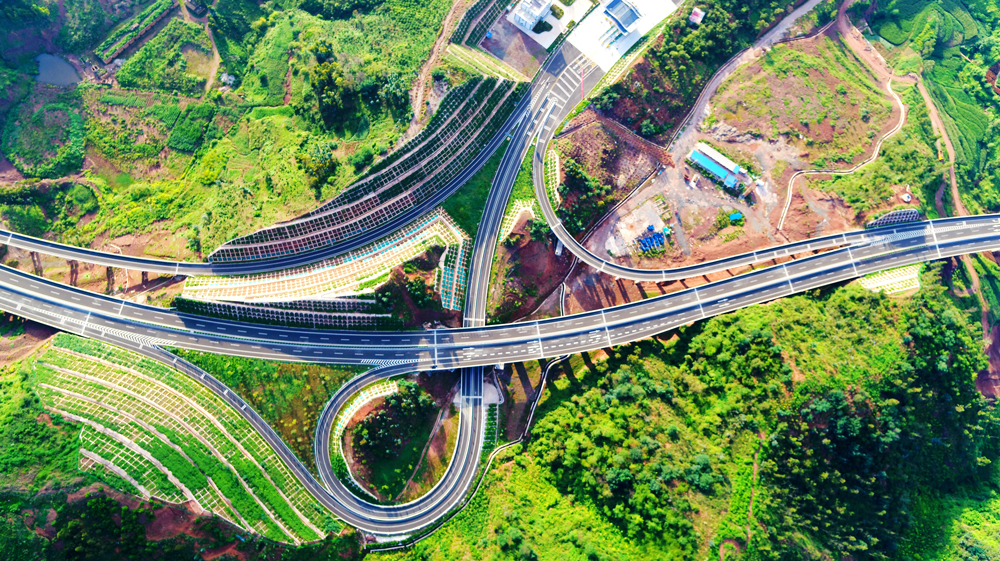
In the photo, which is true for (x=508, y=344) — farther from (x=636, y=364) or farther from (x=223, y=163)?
(x=223, y=163)

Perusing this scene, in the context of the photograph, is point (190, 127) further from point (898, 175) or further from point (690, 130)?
point (898, 175)

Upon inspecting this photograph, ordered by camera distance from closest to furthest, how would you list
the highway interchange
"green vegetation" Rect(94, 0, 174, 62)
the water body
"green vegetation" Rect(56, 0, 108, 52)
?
the highway interchange, the water body, "green vegetation" Rect(56, 0, 108, 52), "green vegetation" Rect(94, 0, 174, 62)

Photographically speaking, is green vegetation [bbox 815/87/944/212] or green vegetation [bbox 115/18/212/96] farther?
green vegetation [bbox 115/18/212/96]

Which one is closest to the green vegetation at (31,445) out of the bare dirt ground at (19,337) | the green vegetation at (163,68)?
the bare dirt ground at (19,337)

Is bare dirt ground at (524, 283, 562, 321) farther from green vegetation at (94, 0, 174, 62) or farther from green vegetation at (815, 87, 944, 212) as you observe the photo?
green vegetation at (94, 0, 174, 62)

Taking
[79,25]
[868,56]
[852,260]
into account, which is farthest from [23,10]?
[868,56]

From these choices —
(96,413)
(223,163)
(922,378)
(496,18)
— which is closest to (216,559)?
(96,413)

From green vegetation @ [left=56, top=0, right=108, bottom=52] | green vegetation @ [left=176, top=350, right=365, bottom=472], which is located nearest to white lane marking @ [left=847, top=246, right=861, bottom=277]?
green vegetation @ [left=176, top=350, right=365, bottom=472]

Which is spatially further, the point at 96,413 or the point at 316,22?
the point at 316,22
